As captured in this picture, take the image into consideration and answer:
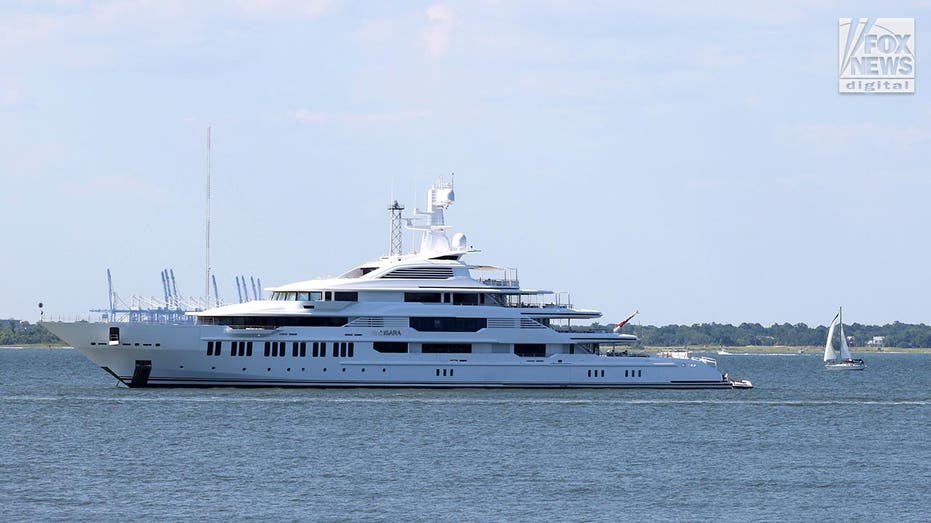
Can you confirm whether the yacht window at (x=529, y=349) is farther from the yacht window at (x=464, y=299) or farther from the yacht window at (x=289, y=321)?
the yacht window at (x=289, y=321)

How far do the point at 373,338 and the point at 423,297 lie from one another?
2700mm

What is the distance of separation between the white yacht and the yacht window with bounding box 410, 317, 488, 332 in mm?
41

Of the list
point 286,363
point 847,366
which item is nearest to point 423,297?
point 286,363

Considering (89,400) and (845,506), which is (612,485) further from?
(89,400)

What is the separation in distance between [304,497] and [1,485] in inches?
281

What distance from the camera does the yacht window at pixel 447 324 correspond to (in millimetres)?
59344

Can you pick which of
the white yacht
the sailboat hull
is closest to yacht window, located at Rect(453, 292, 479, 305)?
the white yacht

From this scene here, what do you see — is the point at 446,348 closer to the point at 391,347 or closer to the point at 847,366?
the point at 391,347

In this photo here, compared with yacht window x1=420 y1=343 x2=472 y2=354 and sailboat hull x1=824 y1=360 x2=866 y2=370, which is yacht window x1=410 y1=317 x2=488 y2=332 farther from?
sailboat hull x1=824 y1=360 x2=866 y2=370

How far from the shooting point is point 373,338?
5903cm

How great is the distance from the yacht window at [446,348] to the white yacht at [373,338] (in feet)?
0.13

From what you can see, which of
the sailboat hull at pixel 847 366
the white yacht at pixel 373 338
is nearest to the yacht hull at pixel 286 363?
the white yacht at pixel 373 338

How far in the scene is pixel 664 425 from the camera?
49.0m

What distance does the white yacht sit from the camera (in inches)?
2299
